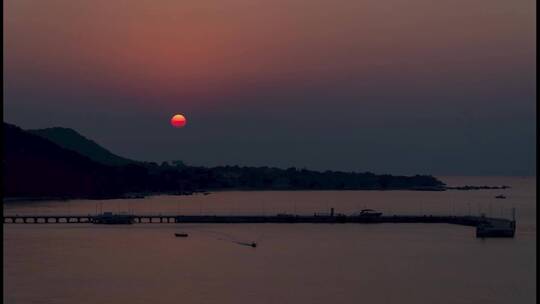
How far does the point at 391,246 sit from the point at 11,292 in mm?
28011

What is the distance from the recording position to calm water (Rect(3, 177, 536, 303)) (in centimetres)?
3142

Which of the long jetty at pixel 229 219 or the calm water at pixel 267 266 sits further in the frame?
the long jetty at pixel 229 219

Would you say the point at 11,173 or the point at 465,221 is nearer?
the point at 465,221

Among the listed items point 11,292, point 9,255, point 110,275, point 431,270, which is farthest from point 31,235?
A: point 431,270

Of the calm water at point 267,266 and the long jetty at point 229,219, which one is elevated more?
the long jetty at point 229,219

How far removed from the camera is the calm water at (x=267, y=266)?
103 feet

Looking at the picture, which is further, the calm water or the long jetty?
the long jetty

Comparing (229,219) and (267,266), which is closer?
(267,266)

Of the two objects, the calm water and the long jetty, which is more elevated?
the long jetty

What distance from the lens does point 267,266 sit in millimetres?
41656

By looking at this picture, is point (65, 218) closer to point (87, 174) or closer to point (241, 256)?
point (241, 256)

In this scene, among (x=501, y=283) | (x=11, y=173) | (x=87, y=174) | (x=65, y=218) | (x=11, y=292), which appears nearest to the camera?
(x=11, y=292)

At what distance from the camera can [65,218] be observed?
76.1 m

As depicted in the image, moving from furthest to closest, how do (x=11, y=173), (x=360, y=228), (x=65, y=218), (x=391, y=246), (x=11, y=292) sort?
1. (x=11, y=173)
2. (x=65, y=218)
3. (x=360, y=228)
4. (x=391, y=246)
5. (x=11, y=292)
